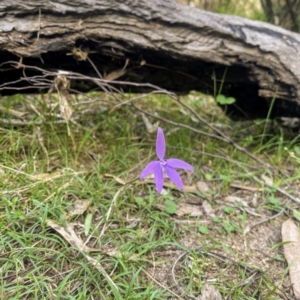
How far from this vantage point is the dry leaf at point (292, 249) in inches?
56.5

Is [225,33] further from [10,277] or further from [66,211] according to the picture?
[10,277]

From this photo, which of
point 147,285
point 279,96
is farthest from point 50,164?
point 279,96

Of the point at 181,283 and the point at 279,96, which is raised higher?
the point at 279,96

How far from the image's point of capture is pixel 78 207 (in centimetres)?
160

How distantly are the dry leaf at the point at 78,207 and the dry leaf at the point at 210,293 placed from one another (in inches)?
21.8

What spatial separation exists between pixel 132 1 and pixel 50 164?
32.8 inches

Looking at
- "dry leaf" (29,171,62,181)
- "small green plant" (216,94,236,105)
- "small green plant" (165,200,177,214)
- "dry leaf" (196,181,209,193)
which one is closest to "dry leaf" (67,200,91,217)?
"dry leaf" (29,171,62,181)

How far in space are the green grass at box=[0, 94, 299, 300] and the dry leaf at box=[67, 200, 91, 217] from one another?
1 centimetres

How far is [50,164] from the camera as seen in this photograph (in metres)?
1.81

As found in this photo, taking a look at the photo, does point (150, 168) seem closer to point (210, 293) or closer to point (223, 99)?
point (210, 293)

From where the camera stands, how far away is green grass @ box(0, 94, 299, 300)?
1312 millimetres

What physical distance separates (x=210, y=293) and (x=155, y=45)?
3.74 feet

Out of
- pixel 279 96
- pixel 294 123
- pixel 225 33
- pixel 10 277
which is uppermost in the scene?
pixel 225 33

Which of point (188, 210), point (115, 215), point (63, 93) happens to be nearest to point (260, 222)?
point (188, 210)
